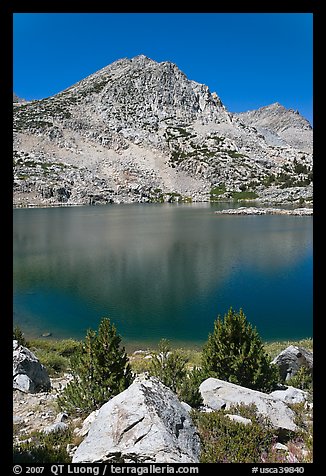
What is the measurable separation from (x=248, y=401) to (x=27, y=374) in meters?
6.14

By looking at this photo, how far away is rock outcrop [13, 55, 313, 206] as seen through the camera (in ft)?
370

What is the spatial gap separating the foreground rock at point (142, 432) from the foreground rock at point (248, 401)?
1.69m

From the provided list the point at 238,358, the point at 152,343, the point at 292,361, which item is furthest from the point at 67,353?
the point at 292,361

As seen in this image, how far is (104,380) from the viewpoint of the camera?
7.90 meters

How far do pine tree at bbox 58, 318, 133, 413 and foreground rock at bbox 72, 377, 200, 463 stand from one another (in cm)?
225

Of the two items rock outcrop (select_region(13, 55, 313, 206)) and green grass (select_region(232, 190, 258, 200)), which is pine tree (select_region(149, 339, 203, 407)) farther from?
green grass (select_region(232, 190, 258, 200))

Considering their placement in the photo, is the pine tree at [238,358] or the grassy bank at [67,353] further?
the grassy bank at [67,353]

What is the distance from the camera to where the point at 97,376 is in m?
7.90

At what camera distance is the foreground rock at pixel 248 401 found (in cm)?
604

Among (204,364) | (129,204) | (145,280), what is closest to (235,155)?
(129,204)

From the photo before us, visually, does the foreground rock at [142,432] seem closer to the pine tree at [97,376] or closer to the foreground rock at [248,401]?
the foreground rock at [248,401]

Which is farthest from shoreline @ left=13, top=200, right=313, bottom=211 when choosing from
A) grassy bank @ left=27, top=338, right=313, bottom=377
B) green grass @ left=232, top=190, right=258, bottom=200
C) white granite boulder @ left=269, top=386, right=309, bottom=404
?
white granite boulder @ left=269, top=386, right=309, bottom=404
